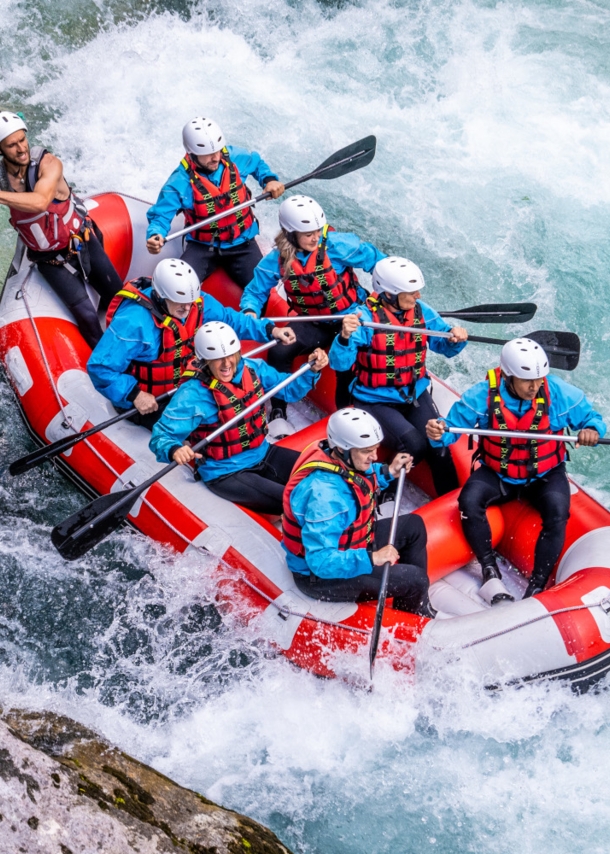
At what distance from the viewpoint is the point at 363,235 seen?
309 inches

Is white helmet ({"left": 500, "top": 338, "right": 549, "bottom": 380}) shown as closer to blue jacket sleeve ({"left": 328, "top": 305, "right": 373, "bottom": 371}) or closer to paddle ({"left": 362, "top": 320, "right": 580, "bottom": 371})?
paddle ({"left": 362, "top": 320, "right": 580, "bottom": 371})

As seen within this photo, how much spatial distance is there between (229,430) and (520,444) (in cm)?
139

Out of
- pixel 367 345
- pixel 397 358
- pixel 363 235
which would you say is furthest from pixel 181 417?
pixel 363 235

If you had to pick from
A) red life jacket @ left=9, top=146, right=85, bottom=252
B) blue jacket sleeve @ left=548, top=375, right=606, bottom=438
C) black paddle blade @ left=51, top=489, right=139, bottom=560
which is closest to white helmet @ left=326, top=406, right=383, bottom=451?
blue jacket sleeve @ left=548, top=375, right=606, bottom=438

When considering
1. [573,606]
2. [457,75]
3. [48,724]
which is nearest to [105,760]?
[48,724]

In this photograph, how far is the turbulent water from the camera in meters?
4.30

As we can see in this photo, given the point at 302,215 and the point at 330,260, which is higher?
the point at 302,215

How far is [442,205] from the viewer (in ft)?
26.8

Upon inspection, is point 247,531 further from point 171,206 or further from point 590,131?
point 590,131

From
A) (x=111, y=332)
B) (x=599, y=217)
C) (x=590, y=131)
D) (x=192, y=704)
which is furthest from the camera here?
(x=590, y=131)

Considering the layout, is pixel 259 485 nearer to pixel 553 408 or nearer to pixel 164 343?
pixel 164 343

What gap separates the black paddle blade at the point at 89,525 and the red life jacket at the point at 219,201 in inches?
73.1

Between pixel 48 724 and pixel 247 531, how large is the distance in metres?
1.34

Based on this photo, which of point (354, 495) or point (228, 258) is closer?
point (354, 495)
